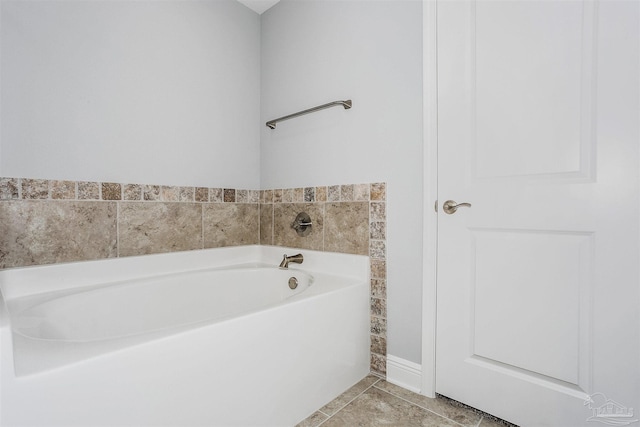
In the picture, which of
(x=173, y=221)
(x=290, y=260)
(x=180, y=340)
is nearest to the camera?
(x=180, y=340)

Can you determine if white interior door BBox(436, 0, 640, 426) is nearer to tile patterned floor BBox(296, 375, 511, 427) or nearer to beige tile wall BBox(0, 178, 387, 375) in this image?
tile patterned floor BBox(296, 375, 511, 427)

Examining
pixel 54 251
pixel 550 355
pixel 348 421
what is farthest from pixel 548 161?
pixel 54 251

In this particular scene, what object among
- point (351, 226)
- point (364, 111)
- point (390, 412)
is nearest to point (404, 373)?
point (390, 412)

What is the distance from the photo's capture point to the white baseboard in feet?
4.71

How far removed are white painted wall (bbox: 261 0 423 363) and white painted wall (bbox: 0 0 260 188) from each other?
10.5 inches

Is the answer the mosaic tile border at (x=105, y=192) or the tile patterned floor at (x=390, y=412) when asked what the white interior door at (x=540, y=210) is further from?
the mosaic tile border at (x=105, y=192)

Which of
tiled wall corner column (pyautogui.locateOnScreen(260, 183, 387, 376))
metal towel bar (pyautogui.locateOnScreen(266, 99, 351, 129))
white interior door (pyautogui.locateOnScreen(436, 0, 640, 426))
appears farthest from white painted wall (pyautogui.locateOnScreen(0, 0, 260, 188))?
white interior door (pyautogui.locateOnScreen(436, 0, 640, 426))

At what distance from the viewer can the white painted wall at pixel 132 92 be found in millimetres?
1311

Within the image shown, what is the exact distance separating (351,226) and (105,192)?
1272mm

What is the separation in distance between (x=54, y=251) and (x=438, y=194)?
5.80 ft

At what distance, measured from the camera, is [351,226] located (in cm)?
169

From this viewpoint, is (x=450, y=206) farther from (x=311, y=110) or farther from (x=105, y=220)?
(x=105, y=220)

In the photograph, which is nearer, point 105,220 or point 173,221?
point 105,220

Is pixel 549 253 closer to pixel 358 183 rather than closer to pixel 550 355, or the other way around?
pixel 550 355
